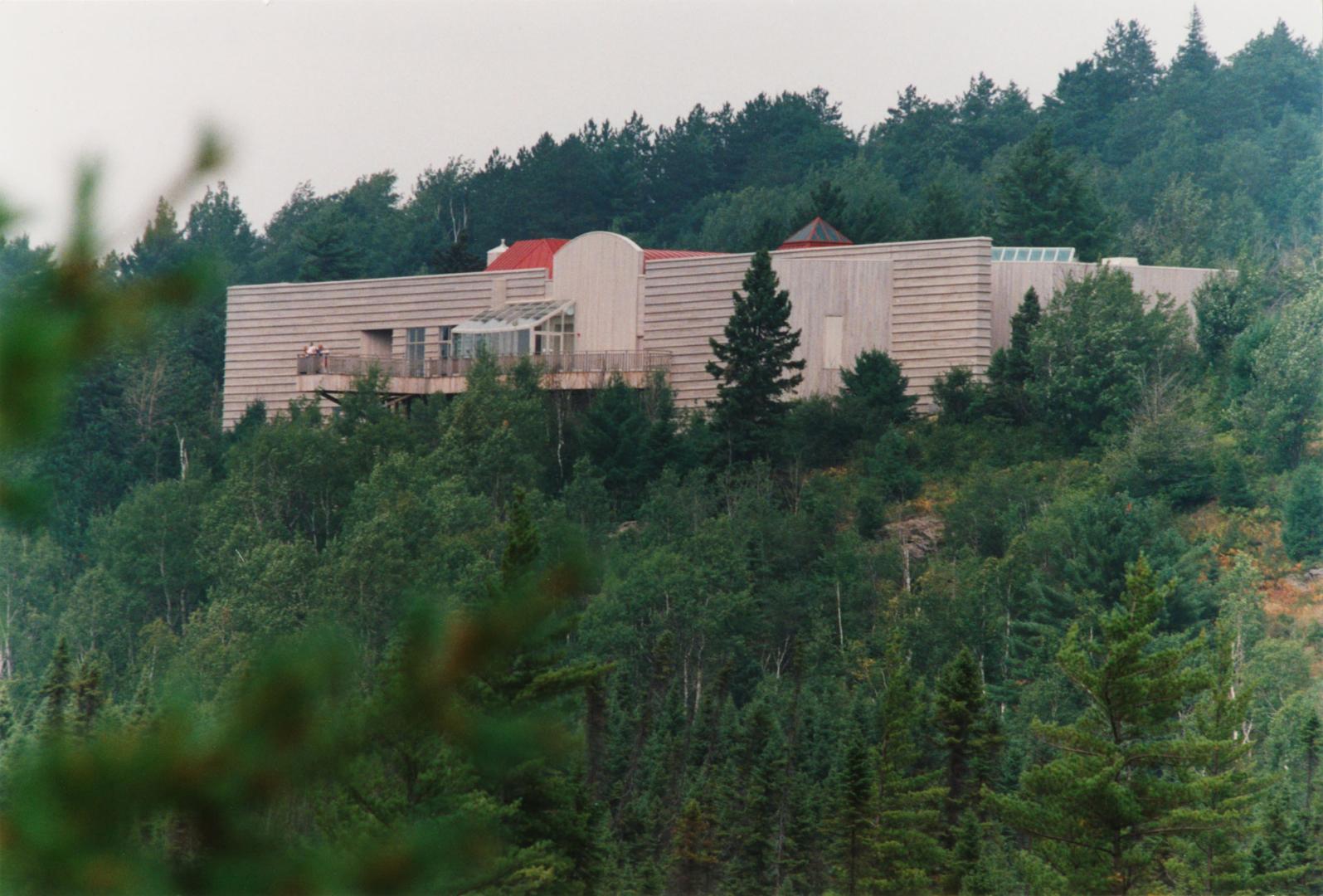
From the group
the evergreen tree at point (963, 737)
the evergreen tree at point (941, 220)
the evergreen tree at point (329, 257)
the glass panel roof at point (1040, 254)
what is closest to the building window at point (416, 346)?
the evergreen tree at point (329, 257)

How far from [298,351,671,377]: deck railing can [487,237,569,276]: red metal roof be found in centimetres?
329

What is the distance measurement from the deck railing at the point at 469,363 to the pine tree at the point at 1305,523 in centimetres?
1373

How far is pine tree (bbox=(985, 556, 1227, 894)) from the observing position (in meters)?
19.1

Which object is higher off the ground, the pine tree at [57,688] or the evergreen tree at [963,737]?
the evergreen tree at [963,737]

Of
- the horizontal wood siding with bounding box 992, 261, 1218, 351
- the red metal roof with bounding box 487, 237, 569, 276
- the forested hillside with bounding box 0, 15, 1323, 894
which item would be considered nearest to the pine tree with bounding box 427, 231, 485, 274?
the forested hillside with bounding box 0, 15, 1323, 894

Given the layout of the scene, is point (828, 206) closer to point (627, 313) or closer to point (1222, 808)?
point (627, 313)

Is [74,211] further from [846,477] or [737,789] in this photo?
[846,477]

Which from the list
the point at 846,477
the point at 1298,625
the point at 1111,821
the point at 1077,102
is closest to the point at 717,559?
the point at 846,477

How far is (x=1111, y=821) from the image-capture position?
1936 cm

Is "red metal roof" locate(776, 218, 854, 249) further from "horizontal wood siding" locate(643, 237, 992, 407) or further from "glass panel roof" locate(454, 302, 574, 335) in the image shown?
"glass panel roof" locate(454, 302, 574, 335)

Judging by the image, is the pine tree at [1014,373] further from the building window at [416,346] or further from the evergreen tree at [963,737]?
the building window at [416,346]

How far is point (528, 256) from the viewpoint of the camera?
46312 mm

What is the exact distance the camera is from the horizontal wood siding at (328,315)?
143ft

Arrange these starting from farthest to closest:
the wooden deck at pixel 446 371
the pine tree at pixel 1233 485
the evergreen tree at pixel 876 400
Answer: the wooden deck at pixel 446 371
the evergreen tree at pixel 876 400
the pine tree at pixel 1233 485
